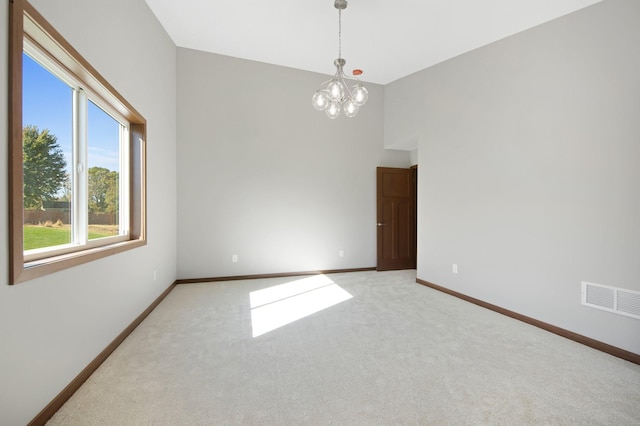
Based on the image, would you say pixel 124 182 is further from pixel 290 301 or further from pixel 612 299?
pixel 612 299

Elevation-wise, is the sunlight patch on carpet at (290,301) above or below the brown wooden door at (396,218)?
below

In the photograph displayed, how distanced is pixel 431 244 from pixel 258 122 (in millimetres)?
3424

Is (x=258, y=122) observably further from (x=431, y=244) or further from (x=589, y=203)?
(x=589, y=203)

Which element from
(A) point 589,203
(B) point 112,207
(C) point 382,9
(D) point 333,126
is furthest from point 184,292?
(A) point 589,203

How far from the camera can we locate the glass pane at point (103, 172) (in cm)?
242

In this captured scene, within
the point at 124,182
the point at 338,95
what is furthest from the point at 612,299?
the point at 124,182

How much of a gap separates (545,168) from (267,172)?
12.2 ft

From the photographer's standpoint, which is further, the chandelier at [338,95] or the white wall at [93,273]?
the chandelier at [338,95]

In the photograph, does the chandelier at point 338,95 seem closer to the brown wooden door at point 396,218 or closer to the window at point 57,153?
the window at point 57,153

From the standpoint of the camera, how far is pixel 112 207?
288cm

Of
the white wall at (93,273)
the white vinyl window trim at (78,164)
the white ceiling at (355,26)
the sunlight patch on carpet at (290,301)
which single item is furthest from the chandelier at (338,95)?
the sunlight patch on carpet at (290,301)

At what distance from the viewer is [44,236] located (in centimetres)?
183

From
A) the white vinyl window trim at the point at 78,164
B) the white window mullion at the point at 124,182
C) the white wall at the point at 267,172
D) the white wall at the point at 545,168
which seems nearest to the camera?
the white vinyl window trim at the point at 78,164

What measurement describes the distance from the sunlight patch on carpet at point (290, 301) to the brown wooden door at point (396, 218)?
1.43 metres
